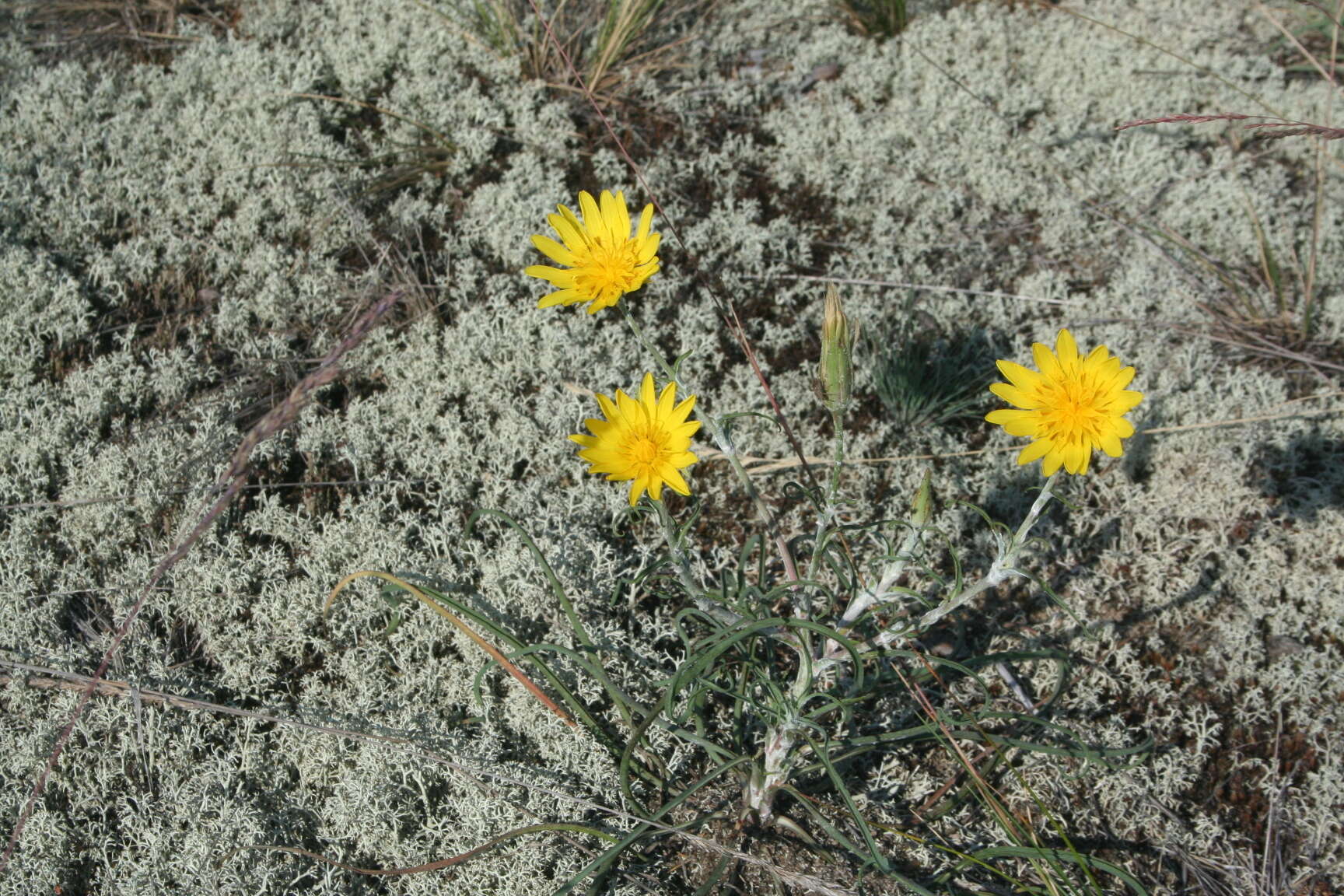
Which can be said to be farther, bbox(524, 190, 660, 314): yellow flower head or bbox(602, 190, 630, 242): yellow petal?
bbox(602, 190, 630, 242): yellow petal

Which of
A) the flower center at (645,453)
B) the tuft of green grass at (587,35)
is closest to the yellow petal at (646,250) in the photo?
the flower center at (645,453)

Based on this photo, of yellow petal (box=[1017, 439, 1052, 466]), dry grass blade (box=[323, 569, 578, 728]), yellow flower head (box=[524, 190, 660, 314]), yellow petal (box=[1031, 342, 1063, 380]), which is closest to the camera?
yellow petal (box=[1017, 439, 1052, 466])

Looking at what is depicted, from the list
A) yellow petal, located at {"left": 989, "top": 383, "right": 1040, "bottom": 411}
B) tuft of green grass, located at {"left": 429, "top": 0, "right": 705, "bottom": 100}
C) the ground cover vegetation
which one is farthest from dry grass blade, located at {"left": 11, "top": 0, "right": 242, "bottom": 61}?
yellow petal, located at {"left": 989, "top": 383, "right": 1040, "bottom": 411}

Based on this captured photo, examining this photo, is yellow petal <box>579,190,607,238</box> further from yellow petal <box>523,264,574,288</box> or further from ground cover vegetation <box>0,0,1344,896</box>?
yellow petal <box>523,264,574,288</box>

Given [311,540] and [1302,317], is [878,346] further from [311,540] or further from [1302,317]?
[311,540]

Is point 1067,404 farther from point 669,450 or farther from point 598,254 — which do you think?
point 598,254

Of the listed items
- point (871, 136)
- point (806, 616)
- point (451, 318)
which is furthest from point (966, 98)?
point (806, 616)

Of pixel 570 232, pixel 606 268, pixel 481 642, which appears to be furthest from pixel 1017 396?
pixel 481 642
